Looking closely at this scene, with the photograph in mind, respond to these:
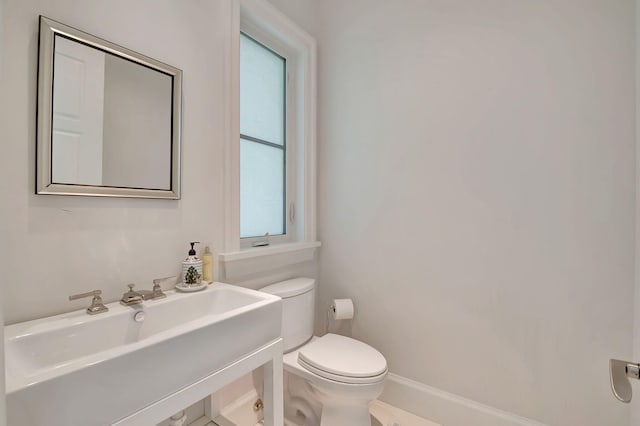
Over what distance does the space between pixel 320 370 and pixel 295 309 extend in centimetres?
34

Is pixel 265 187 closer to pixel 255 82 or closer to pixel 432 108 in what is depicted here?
pixel 255 82

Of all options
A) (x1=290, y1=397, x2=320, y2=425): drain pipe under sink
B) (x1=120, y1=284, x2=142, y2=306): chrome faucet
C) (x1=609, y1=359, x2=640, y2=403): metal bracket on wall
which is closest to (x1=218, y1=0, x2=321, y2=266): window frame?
(x1=120, y1=284, x2=142, y2=306): chrome faucet

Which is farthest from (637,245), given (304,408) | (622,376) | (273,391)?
(304,408)

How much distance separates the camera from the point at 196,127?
52.3 inches

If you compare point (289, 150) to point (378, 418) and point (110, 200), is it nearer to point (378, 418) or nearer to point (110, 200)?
point (110, 200)

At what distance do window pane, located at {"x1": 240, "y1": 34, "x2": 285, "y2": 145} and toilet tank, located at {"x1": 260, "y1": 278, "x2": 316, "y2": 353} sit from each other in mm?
899

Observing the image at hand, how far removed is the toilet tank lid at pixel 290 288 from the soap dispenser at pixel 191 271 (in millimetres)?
389

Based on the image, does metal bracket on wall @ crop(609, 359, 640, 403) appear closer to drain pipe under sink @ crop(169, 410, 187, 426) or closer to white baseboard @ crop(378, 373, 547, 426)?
white baseboard @ crop(378, 373, 547, 426)

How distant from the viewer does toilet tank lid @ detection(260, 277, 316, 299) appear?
4.98 feet

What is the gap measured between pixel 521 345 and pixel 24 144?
2.08 metres

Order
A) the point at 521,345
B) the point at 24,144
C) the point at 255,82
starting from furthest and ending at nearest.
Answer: the point at 255,82 → the point at 521,345 → the point at 24,144

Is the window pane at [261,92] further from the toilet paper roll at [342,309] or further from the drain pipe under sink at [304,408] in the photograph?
the drain pipe under sink at [304,408]

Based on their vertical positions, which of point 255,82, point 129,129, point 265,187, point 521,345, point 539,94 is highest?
point 255,82

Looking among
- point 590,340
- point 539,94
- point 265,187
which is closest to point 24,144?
point 265,187
